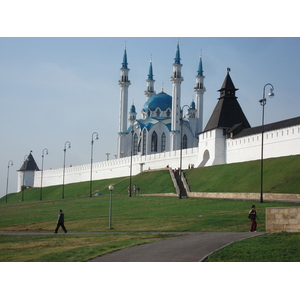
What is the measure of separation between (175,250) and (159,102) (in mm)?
97603

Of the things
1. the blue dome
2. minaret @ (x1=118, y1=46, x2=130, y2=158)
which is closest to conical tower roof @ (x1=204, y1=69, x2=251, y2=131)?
minaret @ (x1=118, y1=46, x2=130, y2=158)

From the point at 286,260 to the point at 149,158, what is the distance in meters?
67.3

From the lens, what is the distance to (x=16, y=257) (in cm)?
1948

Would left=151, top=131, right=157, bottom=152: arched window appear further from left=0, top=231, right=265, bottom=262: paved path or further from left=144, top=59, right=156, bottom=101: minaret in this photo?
left=0, top=231, right=265, bottom=262: paved path

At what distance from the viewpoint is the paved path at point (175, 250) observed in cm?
1709

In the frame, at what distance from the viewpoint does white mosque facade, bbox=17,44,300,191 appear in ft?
185

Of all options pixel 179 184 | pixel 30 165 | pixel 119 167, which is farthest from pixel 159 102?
pixel 179 184

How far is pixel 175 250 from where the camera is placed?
18.2 meters

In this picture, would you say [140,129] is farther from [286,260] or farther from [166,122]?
[286,260]

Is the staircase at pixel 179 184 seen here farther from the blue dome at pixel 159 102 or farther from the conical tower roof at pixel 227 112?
the blue dome at pixel 159 102

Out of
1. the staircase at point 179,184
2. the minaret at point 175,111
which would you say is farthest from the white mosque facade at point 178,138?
the staircase at point 179,184

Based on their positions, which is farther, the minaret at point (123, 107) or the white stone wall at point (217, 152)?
the minaret at point (123, 107)

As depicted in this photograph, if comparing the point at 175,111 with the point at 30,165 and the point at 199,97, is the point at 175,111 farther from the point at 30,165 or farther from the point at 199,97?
the point at 30,165

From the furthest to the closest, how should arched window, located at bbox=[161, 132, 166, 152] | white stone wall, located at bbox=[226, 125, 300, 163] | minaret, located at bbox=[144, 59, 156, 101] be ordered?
minaret, located at bbox=[144, 59, 156, 101] → arched window, located at bbox=[161, 132, 166, 152] → white stone wall, located at bbox=[226, 125, 300, 163]
